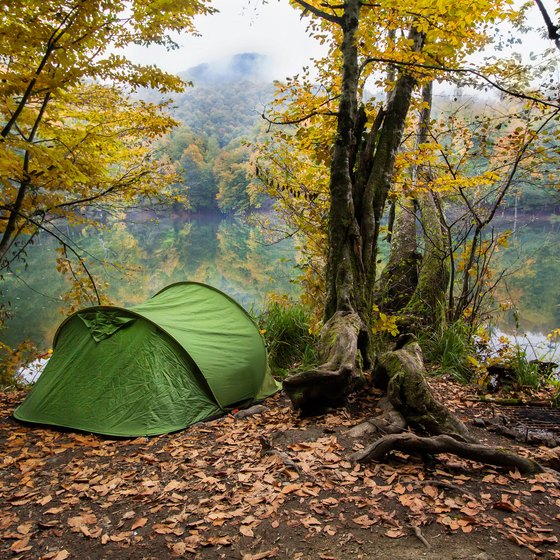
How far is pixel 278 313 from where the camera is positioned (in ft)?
27.5

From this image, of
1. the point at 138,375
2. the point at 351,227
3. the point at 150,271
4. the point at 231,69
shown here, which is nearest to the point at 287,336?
the point at 351,227

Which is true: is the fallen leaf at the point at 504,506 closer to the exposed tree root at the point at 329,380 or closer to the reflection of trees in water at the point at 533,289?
the exposed tree root at the point at 329,380

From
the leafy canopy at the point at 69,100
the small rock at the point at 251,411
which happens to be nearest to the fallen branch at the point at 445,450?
the small rock at the point at 251,411

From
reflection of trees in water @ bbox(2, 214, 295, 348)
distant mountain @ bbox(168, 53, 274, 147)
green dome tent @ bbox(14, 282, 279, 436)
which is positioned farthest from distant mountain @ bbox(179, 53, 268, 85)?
green dome tent @ bbox(14, 282, 279, 436)

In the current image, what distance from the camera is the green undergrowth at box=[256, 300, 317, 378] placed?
779cm

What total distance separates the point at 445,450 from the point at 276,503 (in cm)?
134

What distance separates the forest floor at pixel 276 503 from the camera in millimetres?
2580

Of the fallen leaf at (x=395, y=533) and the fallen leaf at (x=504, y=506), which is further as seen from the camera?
the fallen leaf at (x=504, y=506)

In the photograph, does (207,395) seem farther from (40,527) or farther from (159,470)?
(40,527)

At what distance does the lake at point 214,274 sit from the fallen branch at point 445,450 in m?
4.01

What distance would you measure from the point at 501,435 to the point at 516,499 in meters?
1.48

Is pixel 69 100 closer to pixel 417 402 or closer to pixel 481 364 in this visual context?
pixel 417 402

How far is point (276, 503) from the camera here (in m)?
3.03

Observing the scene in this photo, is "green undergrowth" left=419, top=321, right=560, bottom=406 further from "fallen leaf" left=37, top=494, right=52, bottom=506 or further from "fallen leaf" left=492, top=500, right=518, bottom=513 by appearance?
"fallen leaf" left=37, top=494, right=52, bottom=506
